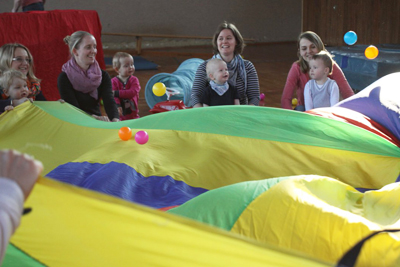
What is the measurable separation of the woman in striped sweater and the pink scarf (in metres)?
0.60

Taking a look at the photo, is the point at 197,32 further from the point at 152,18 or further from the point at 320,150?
Result: the point at 320,150

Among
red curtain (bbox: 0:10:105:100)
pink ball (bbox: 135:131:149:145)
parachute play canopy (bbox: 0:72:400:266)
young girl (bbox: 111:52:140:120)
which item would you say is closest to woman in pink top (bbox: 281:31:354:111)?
young girl (bbox: 111:52:140:120)

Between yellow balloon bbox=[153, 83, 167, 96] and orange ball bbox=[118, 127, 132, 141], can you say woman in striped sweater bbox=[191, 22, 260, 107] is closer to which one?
yellow balloon bbox=[153, 83, 167, 96]

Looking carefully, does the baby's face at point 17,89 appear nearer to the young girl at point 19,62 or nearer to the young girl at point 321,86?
the young girl at point 19,62

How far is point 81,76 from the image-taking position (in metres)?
2.90

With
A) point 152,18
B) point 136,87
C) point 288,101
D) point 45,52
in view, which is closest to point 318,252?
point 288,101

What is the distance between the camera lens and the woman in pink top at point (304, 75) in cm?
303

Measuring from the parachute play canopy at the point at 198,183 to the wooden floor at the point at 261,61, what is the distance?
71.2 inches

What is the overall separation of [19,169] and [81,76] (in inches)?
90.2

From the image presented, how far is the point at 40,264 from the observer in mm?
1058

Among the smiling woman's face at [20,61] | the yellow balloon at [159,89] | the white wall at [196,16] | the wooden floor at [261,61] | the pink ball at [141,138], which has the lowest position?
the wooden floor at [261,61]

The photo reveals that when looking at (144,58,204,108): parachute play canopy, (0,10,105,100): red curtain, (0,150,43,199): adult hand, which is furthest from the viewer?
(0,10,105,100): red curtain

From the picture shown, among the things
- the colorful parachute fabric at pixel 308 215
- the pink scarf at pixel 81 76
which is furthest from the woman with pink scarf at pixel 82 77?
the colorful parachute fabric at pixel 308 215

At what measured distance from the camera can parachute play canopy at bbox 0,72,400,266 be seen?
31.1 inches
